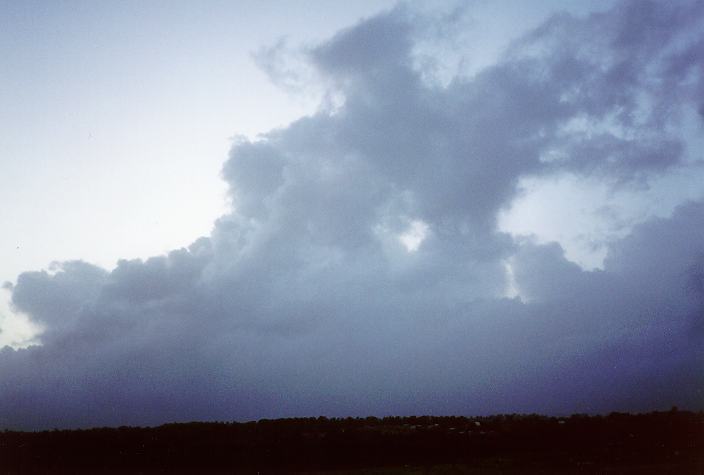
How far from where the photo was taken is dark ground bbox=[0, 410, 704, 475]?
48375 millimetres

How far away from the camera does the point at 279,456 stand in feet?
188

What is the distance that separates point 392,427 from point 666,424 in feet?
99.4

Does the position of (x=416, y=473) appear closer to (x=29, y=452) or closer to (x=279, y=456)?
(x=279, y=456)

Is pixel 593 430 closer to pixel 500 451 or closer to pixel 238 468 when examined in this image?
pixel 500 451

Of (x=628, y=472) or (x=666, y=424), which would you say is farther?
(x=666, y=424)

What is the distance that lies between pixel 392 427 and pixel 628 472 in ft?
96.2

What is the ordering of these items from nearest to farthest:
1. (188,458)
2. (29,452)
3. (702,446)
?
(702,446) < (188,458) < (29,452)

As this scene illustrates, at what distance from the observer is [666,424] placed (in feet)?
179

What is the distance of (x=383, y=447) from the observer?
5772 centimetres

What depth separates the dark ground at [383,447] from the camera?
4838 cm

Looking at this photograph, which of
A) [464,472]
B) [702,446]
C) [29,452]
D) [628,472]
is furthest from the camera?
[29,452]

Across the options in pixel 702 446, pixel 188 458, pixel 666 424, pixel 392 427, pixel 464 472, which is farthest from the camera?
pixel 392 427

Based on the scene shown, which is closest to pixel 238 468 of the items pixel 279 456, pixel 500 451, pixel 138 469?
pixel 279 456

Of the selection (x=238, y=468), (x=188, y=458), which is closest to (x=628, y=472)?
(x=238, y=468)
